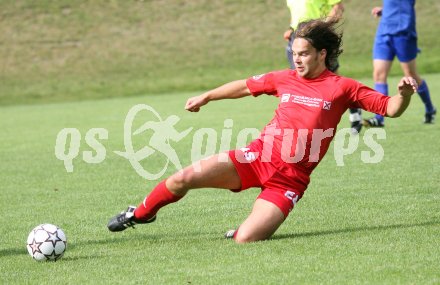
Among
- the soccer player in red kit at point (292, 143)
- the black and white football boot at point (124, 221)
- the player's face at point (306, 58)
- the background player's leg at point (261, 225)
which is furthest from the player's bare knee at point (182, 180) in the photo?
the player's face at point (306, 58)

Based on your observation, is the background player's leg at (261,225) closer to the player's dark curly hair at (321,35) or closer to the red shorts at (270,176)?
the red shorts at (270,176)

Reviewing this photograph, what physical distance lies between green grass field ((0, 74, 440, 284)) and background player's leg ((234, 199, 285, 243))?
0.26ft

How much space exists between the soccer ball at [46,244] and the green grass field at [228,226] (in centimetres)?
6

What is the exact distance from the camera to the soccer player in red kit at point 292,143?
667 centimetres

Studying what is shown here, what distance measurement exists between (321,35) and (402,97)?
84cm

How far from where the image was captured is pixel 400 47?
12.9 meters

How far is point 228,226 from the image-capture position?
276 inches

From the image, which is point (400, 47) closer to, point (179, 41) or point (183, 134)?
point (183, 134)

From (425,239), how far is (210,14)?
1123 inches

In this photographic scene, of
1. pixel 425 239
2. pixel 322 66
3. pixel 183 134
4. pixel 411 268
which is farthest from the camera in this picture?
pixel 183 134

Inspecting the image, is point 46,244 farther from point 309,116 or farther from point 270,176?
point 309,116

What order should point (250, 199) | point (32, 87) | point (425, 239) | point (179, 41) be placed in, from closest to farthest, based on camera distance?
point (425, 239)
point (250, 199)
point (32, 87)
point (179, 41)

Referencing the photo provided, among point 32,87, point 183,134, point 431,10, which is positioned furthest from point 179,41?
point 183,134

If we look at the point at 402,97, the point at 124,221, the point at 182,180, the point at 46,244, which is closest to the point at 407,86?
the point at 402,97
